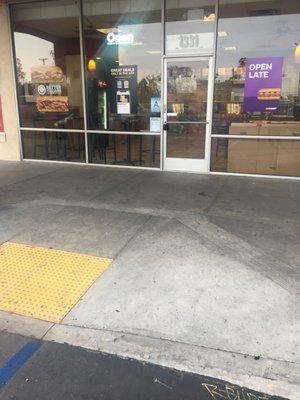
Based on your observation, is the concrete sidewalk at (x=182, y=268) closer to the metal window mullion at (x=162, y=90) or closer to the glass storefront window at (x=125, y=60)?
the metal window mullion at (x=162, y=90)

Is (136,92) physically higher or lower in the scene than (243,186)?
higher

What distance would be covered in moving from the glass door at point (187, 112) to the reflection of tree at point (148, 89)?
26 cm

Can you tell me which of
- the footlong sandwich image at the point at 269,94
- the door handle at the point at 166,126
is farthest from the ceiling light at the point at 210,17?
the door handle at the point at 166,126

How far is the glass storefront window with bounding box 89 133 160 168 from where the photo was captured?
28.9 ft

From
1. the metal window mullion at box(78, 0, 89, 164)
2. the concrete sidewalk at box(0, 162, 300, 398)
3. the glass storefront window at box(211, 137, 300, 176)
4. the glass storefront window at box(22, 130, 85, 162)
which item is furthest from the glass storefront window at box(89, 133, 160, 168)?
the concrete sidewalk at box(0, 162, 300, 398)

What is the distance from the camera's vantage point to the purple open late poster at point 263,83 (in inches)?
295

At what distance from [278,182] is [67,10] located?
6.04 m

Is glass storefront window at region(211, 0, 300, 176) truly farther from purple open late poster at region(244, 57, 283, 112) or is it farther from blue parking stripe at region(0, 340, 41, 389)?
blue parking stripe at region(0, 340, 41, 389)

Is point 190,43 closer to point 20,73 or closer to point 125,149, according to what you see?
point 125,149

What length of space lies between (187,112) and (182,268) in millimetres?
4949

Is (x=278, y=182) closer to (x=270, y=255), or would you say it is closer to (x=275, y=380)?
(x=270, y=255)

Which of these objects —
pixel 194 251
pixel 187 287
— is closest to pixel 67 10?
pixel 194 251

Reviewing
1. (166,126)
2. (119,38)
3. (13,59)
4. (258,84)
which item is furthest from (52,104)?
(258,84)

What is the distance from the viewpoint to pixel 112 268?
405 cm
